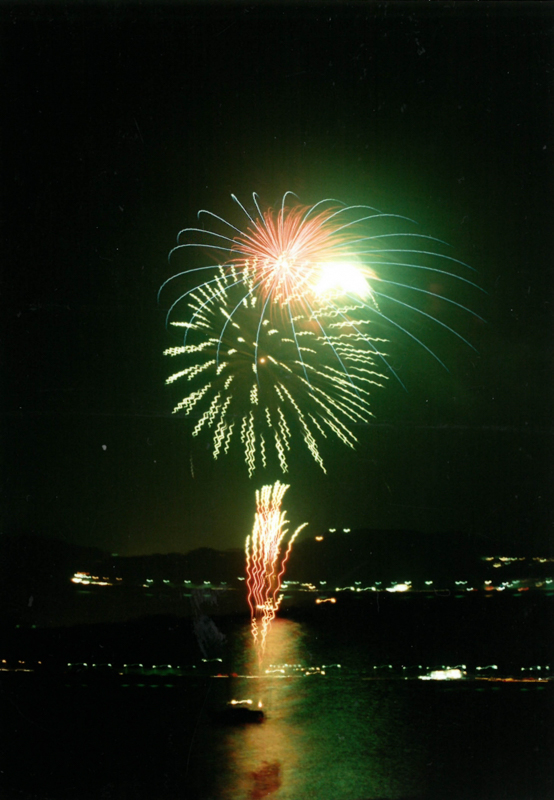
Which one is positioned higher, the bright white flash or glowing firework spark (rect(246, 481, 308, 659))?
the bright white flash

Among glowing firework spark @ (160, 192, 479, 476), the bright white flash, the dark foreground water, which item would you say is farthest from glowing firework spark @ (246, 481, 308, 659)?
the bright white flash

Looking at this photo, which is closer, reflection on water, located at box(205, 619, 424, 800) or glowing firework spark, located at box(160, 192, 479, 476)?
reflection on water, located at box(205, 619, 424, 800)

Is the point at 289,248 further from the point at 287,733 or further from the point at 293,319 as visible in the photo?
the point at 287,733

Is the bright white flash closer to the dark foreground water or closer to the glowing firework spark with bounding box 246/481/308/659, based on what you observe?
the glowing firework spark with bounding box 246/481/308/659

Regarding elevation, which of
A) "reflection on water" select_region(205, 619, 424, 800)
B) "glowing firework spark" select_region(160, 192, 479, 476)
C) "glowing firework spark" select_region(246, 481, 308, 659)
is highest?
"glowing firework spark" select_region(160, 192, 479, 476)

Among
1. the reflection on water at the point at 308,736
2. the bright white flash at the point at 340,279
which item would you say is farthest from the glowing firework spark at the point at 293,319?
the reflection on water at the point at 308,736

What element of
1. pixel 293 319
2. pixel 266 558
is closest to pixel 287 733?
pixel 266 558

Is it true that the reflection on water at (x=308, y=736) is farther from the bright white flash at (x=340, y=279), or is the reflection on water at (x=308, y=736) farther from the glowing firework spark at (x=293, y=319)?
the bright white flash at (x=340, y=279)

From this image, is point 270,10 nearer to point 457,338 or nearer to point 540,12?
point 540,12
